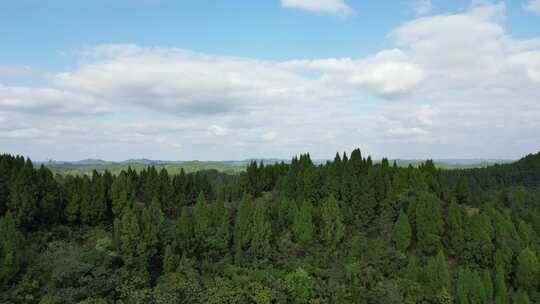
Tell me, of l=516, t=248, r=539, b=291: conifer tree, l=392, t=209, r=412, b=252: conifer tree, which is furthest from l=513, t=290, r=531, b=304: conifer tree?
l=392, t=209, r=412, b=252: conifer tree

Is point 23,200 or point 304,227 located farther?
point 23,200

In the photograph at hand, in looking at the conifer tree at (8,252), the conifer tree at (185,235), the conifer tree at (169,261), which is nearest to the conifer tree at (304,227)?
the conifer tree at (185,235)

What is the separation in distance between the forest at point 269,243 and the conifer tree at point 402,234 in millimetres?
167

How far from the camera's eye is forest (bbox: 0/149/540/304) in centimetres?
3103

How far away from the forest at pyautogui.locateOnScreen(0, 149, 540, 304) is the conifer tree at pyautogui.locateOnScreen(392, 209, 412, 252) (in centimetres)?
17

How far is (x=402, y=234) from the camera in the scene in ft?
136

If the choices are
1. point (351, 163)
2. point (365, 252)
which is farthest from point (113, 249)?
point (351, 163)

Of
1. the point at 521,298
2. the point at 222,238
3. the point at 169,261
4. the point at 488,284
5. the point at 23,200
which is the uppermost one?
the point at 23,200

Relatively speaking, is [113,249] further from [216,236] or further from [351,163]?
[351,163]

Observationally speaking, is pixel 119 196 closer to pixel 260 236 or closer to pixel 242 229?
pixel 242 229

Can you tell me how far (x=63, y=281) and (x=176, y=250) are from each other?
1086 centimetres

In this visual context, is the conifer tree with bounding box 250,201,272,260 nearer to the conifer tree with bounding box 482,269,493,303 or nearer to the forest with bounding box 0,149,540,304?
the forest with bounding box 0,149,540,304

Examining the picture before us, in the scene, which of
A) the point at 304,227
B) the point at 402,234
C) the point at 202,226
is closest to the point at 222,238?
the point at 202,226

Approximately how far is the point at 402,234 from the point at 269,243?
1443 cm
